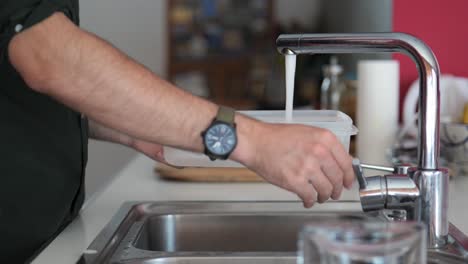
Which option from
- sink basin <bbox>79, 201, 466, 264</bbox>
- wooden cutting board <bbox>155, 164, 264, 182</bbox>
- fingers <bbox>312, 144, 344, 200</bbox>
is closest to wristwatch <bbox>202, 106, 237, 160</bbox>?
fingers <bbox>312, 144, 344, 200</bbox>

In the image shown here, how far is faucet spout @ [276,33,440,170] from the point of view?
42.4 inches

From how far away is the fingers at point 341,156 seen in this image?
101 cm

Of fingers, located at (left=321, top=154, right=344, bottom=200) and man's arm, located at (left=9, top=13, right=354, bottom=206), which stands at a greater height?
man's arm, located at (left=9, top=13, right=354, bottom=206)

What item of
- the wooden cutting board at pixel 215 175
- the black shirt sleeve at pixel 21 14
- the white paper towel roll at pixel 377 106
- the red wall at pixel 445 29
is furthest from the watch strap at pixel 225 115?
the red wall at pixel 445 29

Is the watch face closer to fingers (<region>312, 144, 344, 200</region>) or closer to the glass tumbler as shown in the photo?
fingers (<region>312, 144, 344, 200</region>)

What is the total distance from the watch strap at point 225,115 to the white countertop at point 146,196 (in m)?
0.34

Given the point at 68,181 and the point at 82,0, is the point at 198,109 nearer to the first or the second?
the point at 68,181

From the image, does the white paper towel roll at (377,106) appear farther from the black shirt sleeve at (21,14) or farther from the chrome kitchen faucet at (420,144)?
the black shirt sleeve at (21,14)

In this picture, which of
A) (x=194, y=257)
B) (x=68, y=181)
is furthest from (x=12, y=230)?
(x=194, y=257)

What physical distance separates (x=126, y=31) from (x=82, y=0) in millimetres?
1061

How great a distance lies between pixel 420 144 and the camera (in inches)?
43.4

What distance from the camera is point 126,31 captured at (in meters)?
4.81

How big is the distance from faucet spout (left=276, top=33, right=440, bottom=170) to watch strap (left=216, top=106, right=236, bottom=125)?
6.4 inches

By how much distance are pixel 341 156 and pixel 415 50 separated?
0.21 m
